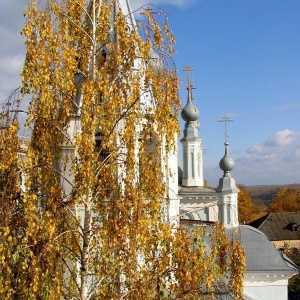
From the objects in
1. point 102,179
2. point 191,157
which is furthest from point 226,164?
point 102,179

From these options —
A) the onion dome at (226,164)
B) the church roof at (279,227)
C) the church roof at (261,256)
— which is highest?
the onion dome at (226,164)

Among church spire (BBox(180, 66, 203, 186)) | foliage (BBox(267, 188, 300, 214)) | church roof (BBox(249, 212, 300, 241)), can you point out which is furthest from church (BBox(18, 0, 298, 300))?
foliage (BBox(267, 188, 300, 214))

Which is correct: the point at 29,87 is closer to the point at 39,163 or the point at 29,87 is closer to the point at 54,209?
the point at 39,163

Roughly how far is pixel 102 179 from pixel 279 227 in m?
52.7

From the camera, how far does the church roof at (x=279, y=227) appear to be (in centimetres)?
5588

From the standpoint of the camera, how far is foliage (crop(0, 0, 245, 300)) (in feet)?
21.7

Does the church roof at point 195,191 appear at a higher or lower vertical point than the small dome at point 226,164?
lower

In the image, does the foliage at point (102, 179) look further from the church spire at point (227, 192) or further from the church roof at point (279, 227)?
the church roof at point (279, 227)

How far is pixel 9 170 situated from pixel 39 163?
0.55 meters

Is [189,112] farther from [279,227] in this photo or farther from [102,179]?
[279,227]

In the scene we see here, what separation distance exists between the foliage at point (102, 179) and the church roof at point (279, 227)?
50.0 meters

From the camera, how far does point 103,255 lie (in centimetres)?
696

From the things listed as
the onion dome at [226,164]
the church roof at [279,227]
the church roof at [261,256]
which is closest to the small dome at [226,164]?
the onion dome at [226,164]

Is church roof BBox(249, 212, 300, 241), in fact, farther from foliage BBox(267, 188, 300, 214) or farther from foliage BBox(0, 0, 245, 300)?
foliage BBox(0, 0, 245, 300)
